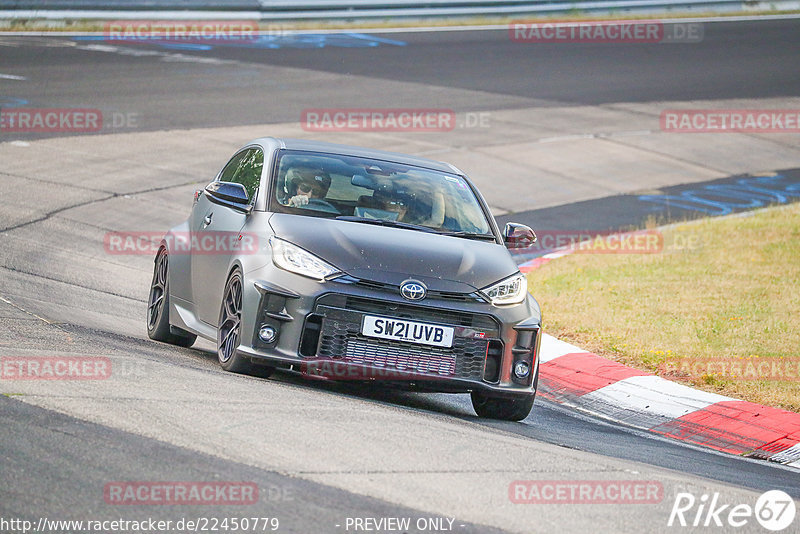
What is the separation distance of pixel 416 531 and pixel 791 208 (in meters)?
14.8

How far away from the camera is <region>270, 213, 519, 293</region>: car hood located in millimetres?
7371

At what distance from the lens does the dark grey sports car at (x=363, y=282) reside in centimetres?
727

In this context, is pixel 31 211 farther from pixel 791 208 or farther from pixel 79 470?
pixel 791 208

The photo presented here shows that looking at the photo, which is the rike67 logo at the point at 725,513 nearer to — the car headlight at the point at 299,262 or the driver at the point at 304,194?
the car headlight at the point at 299,262

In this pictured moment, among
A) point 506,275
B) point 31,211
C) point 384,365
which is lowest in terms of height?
point 31,211

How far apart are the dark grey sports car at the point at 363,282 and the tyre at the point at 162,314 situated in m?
0.44

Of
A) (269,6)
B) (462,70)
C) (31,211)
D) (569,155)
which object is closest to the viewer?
(31,211)

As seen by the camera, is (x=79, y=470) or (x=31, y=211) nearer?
(x=79, y=470)

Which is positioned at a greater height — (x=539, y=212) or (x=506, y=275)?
(x=506, y=275)

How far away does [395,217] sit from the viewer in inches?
326

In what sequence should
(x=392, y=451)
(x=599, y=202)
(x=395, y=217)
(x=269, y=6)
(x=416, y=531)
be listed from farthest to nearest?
(x=269, y=6), (x=599, y=202), (x=395, y=217), (x=392, y=451), (x=416, y=531)

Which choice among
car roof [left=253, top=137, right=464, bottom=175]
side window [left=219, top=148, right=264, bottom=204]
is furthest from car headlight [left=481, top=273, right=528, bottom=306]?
→ side window [left=219, top=148, right=264, bottom=204]

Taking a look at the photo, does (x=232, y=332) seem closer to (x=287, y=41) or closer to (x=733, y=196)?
(x=733, y=196)

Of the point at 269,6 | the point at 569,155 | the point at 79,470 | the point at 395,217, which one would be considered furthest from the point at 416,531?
the point at 269,6
